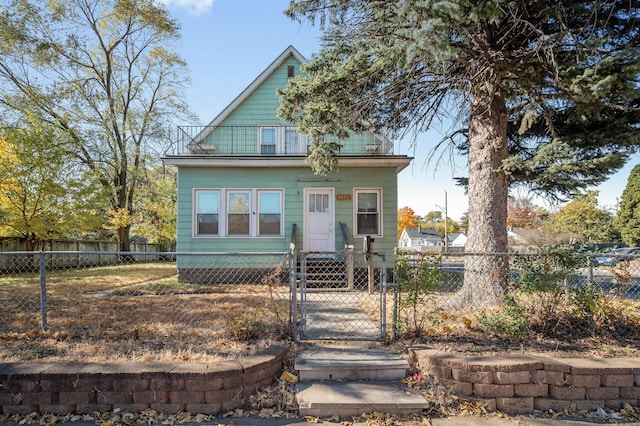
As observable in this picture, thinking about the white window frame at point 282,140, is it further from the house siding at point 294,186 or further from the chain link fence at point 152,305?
the chain link fence at point 152,305

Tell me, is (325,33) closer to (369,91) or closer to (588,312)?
(369,91)

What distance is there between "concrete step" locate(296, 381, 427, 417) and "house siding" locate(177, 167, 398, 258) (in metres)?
6.93

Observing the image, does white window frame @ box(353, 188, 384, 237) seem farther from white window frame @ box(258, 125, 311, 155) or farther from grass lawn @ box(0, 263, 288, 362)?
grass lawn @ box(0, 263, 288, 362)

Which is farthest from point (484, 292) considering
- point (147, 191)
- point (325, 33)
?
point (147, 191)


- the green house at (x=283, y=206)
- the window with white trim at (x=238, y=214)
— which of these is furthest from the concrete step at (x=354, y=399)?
the window with white trim at (x=238, y=214)

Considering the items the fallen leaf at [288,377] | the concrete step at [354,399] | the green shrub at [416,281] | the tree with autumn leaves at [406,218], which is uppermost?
the tree with autumn leaves at [406,218]

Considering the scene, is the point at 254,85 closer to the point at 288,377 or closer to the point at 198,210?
the point at 198,210

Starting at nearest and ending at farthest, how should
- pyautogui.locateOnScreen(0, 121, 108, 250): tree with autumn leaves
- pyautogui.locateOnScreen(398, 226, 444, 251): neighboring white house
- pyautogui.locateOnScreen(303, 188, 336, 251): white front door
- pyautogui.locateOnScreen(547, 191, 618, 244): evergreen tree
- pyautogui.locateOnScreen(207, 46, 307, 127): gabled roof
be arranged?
pyautogui.locateOnScreen(303, 188, 336, 251): white front door → pyautogui.locateOnScreen(0, 121, 108, 250): tree with autumn leaves → pyautogui.locateOnScreen(207, 46, 307, 127): gabled roof → pyautogui.locateOnScreen(547, 191, 618, 244): evergreen tree → pyautogui.locateOnScreen(398, 226, 444, 251): neighboring white house

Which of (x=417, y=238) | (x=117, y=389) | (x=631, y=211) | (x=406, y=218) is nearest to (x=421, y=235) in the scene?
(x=417, y=238)

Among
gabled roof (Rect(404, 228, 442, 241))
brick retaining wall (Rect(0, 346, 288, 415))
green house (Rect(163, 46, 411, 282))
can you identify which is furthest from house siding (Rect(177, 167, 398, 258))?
gabled roof (Rect(404, 228, 442, 241))

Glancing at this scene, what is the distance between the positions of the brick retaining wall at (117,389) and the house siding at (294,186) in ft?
23.0

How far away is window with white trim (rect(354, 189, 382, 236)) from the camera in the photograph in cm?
1030

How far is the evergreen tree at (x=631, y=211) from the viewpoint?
74.8 ft

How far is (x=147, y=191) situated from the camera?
66.9 ft
